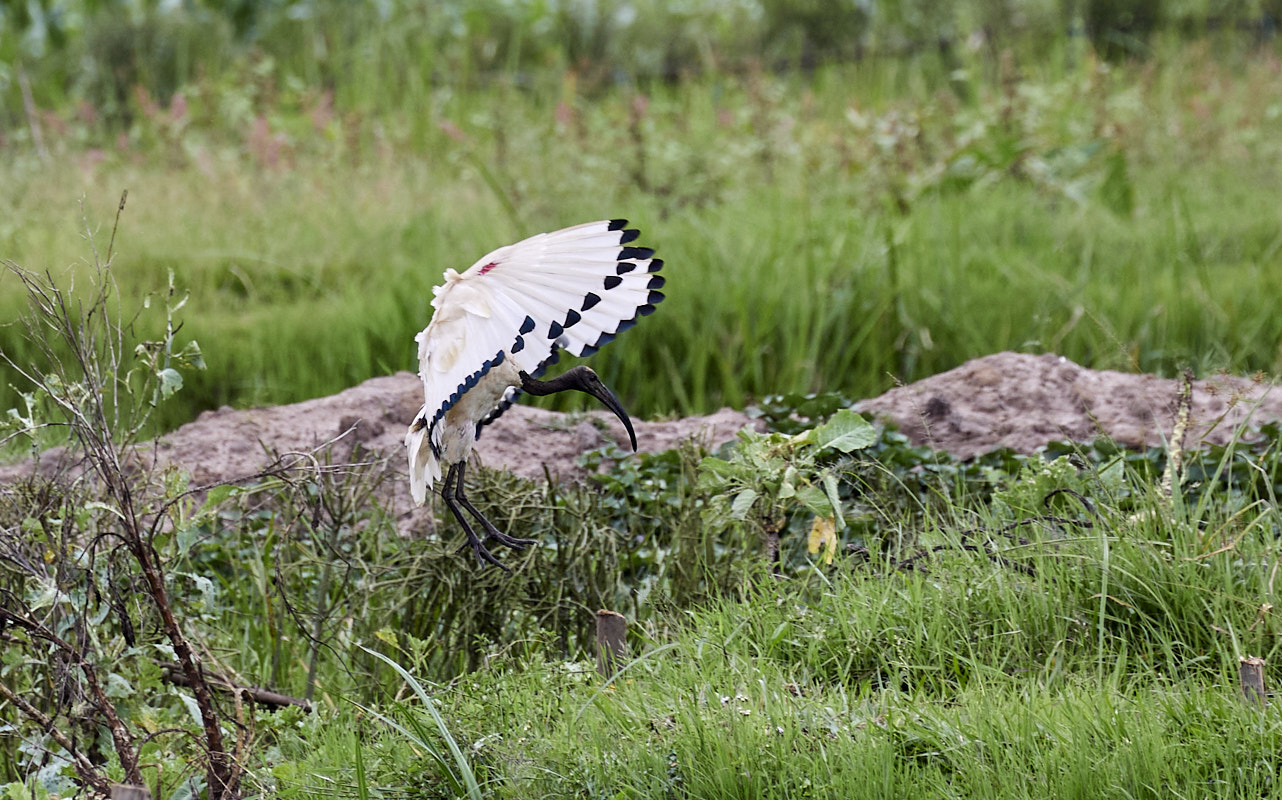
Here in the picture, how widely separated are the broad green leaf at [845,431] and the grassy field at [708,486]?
8 centimetres

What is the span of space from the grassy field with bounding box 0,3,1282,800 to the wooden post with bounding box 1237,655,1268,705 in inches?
1.3

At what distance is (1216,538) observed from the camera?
9.11 ft

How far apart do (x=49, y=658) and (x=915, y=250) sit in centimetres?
399

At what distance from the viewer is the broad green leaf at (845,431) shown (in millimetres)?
2961

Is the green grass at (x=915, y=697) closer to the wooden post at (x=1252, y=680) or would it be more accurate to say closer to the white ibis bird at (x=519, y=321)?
the wooden post at (x=1252, y=680)

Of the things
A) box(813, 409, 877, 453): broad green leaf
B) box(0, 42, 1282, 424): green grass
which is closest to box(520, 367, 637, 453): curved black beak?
box(813, 409, 877, 453): broad green leaf

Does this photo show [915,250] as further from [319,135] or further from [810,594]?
[319,135]

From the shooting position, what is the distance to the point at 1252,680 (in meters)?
2.23

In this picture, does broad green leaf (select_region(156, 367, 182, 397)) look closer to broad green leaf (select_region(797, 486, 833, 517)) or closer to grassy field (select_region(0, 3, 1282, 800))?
grassy field (select_region(0, 3, 1282, 800))

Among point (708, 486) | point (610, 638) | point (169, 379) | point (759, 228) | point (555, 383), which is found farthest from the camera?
point (759, 228)

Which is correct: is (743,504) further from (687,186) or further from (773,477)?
(687,186)

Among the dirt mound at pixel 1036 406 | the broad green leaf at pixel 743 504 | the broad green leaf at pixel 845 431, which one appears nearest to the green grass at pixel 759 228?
the dirt mound at pixel 1036 406

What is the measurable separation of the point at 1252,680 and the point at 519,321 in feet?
4.70

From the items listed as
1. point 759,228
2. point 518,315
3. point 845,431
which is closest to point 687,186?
point 759,228
